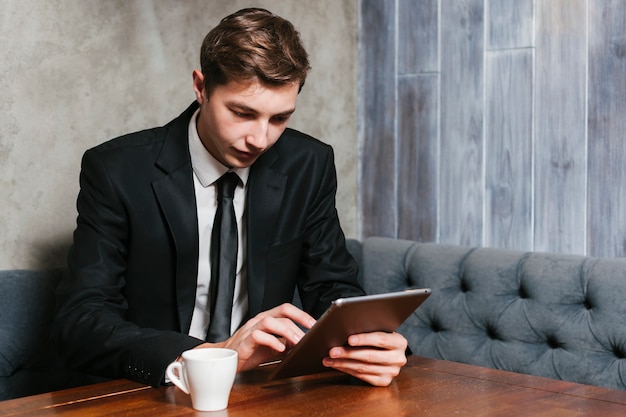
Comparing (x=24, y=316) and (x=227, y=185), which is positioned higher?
(x=227, y=185)

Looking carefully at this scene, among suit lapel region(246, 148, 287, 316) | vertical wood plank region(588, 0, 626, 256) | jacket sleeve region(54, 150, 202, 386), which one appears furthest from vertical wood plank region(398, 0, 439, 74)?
jacket sleeve region(54, 150, 202, 386)

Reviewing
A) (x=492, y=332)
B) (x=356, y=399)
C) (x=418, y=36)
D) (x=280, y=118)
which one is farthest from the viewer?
(x=418, y=36)

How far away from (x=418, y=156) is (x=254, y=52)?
1197 millimetres

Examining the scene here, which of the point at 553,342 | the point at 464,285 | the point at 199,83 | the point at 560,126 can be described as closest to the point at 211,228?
the point at 199,83

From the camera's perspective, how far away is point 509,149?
8.77 feet

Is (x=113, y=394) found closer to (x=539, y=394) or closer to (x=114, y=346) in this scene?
(x=114, y=346)

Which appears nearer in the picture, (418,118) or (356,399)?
(356,399)

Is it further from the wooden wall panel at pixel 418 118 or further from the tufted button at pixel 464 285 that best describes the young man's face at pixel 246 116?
the wooden wall panel at pixel 418 118

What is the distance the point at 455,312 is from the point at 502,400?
1163 millimetres

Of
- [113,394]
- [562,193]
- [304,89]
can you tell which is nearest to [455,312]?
[562,193]

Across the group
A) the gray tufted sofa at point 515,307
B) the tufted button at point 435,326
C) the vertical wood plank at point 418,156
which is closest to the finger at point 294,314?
the gray tufted sofa at point 515,307

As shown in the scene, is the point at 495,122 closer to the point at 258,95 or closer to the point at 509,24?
the point at 509,24

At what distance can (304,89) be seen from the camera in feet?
9.63

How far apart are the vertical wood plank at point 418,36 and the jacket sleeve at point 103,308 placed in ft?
4.28
